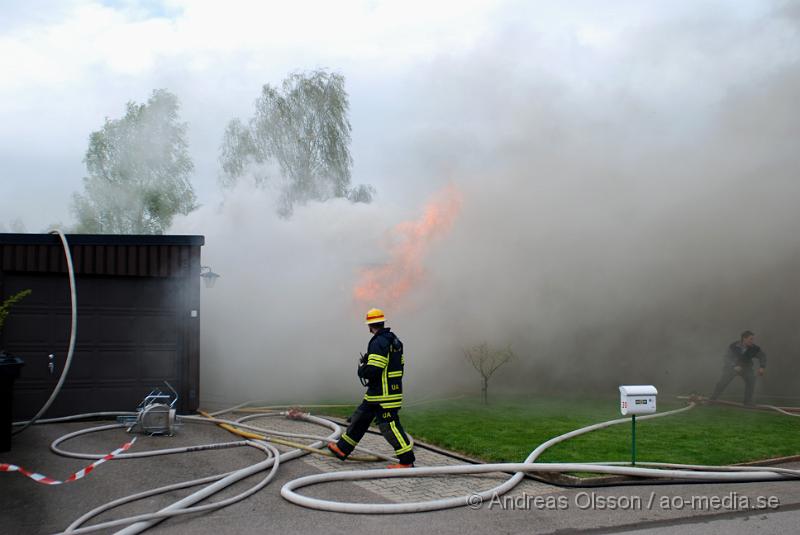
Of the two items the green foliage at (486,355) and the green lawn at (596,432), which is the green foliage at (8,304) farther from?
the green foliage at (486,355)

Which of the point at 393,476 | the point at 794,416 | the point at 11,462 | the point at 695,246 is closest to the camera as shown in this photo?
the point at 393,476

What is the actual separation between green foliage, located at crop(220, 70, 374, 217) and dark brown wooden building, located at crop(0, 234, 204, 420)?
19369 mm

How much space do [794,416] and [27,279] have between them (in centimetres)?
1349

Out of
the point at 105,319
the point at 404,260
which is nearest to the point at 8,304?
the point at 105,319

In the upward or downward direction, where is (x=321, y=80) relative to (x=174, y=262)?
upward

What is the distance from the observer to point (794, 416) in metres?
11.8

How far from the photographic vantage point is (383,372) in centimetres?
780

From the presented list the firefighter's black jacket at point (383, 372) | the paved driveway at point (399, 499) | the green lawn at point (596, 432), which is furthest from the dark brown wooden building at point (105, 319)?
the firefighter's black jacket at point (383, 372)

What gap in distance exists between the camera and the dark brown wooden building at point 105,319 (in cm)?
1087

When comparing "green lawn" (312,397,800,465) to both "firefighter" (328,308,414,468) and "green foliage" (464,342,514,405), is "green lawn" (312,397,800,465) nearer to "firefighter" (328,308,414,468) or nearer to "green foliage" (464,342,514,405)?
"firefighter" (328,308,414,468)

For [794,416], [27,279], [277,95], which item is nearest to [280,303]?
[27,279]

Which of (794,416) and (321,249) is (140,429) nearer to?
(321,249)

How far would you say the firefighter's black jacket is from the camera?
7.76 m

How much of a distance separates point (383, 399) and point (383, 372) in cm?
31
